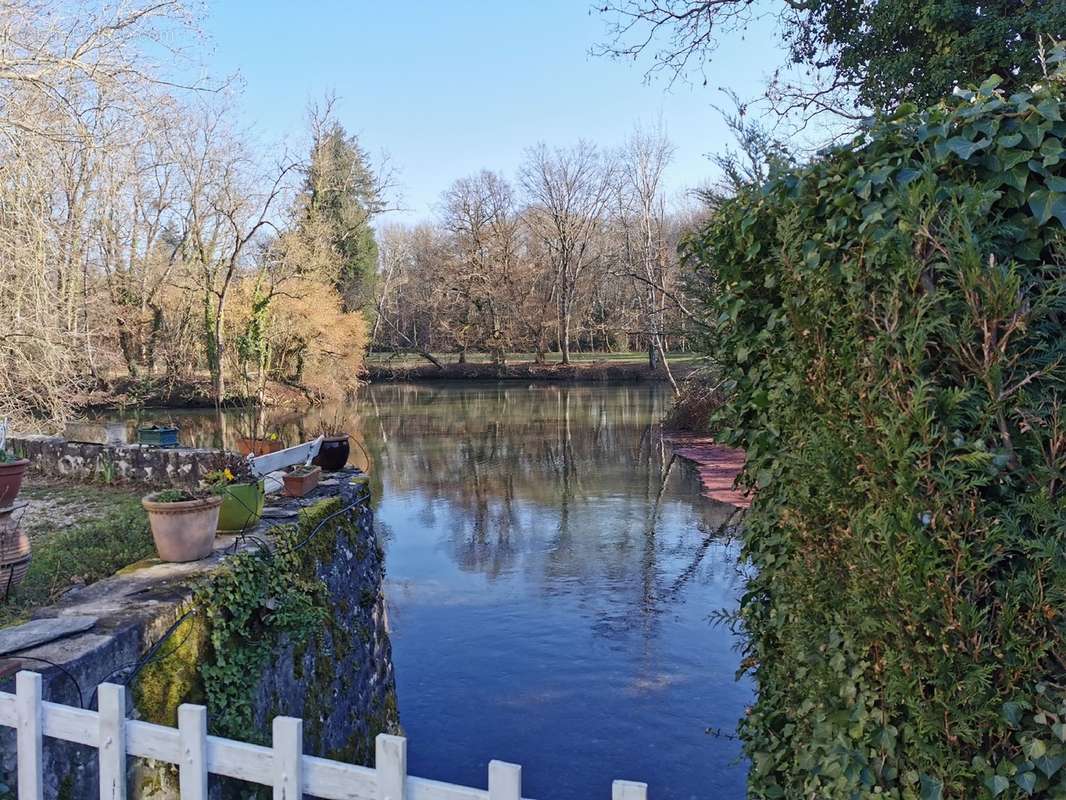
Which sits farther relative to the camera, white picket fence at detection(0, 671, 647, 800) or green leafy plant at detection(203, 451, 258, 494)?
green leafy plant at detection(203, 451, 258, 494)

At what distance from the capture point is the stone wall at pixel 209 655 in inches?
111

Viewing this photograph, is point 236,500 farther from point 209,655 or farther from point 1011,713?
point 1011,713

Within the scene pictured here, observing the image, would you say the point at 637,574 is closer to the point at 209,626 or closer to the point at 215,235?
the point at 209,626

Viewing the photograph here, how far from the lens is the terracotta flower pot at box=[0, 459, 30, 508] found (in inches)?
209

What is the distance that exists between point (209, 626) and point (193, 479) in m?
5.00

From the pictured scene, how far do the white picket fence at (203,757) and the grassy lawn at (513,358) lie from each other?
37.7m

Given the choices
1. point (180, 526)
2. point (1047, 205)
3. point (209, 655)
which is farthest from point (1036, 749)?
point (180, 526)

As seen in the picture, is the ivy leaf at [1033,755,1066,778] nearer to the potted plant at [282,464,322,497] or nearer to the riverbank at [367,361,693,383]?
the potted plant at [282,464,322,497]

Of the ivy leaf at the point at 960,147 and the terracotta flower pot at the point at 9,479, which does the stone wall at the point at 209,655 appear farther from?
the ivy leaf at the point at 960,147

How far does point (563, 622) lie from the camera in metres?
7.51

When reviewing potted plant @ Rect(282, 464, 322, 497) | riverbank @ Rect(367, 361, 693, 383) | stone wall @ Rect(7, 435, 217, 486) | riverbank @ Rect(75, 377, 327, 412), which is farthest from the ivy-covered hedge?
riverbank @ Rect(367, 361, 693, 383)

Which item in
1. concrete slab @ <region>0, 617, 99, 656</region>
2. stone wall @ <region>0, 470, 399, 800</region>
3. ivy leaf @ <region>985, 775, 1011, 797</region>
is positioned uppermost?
ivy leaf @ <region>985, 775, 1011, 797</region>

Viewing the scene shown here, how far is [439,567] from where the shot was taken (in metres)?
9.38

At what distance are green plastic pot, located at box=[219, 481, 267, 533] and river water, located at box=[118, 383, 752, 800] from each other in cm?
202
